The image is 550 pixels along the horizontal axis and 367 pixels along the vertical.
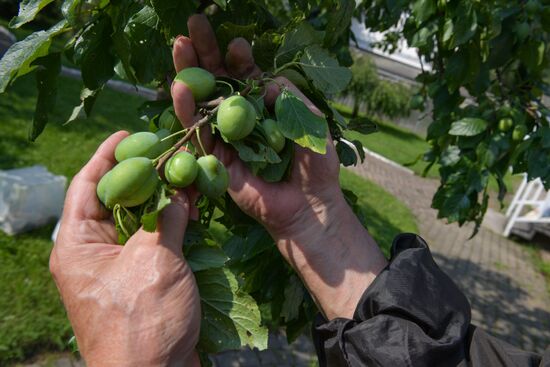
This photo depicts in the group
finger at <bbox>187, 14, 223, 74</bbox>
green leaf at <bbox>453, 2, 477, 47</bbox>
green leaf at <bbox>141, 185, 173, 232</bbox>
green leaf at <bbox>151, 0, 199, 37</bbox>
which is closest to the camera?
green leaf at <bbox>141, 185, 173, 232</bbox>

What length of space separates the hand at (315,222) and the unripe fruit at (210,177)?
0.71ft

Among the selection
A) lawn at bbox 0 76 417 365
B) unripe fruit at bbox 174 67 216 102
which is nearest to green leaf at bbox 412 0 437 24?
unripe fruit at bbox 174 67 216 102

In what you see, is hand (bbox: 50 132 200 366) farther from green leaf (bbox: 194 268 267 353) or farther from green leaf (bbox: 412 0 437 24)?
green leaf (bbox: 412 0 437 24)

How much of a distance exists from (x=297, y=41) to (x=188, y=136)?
41 cm

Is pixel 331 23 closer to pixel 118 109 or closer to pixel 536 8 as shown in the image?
pixel 536 8

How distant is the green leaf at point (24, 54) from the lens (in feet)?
3.40

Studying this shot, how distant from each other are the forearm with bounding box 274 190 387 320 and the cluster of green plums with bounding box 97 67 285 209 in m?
0.34

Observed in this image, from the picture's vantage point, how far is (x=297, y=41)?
4.05ft

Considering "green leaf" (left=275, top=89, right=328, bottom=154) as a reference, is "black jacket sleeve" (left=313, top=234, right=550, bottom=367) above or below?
below

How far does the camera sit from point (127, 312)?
0.94m

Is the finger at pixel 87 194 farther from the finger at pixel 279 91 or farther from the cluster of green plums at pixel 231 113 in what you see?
the finger at pixel 279 91

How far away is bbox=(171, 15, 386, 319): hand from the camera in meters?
1.34

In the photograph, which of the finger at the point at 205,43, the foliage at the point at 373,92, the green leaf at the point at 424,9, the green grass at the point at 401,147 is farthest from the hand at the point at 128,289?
the foliage at the point at 373,92

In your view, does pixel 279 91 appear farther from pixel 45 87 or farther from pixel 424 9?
pixel 424 9
